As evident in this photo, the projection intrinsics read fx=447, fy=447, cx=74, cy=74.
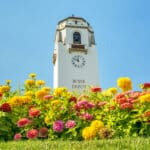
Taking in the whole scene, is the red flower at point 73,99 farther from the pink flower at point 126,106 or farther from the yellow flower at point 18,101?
the pink flower at point 126,106

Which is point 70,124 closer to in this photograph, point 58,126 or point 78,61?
point 58,126

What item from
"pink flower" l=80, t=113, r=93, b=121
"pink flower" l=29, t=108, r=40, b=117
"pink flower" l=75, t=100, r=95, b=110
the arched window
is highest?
the arched window

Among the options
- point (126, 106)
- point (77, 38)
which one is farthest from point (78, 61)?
point (126, 106)

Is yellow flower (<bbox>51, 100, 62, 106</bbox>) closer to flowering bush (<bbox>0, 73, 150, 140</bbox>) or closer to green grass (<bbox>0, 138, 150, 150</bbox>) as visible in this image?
flowering bush (<bbox>0, 73, 150, 140</bbox>)

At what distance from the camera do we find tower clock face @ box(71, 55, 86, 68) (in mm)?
49344

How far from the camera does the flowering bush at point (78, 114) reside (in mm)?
6094

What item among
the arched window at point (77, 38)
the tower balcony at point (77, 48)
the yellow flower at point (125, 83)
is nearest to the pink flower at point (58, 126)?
the yellow flower at point (125, 83)

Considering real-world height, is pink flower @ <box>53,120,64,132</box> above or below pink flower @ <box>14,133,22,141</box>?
above

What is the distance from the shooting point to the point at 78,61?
49.5m

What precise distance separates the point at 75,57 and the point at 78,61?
0.55 metres

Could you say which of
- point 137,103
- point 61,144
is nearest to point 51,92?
point 137,103

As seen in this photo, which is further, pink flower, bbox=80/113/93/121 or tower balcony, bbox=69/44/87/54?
tower balcony, bbox=69/44/87/54

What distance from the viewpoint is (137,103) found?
20.7 feet

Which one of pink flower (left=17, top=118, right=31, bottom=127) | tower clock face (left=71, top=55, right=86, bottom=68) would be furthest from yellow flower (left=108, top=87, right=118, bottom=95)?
tower clock face (left=71, top=55, right=86, bottom=68)
